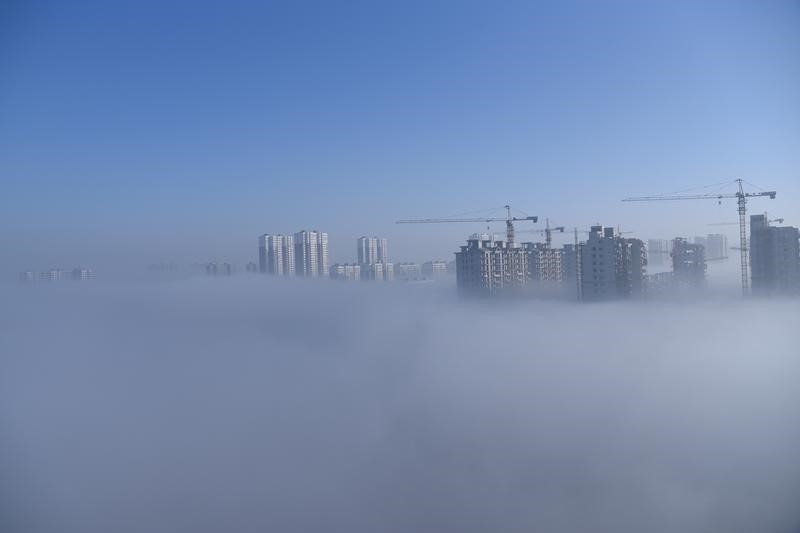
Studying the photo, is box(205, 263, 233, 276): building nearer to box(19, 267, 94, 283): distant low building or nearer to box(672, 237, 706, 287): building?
box(19, 267, 94, 283): distant low building

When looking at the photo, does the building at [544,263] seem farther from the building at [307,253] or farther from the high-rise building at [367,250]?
the building at [307,253]

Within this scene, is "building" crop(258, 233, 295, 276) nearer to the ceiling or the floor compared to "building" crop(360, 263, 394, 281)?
nearer to the ceiling

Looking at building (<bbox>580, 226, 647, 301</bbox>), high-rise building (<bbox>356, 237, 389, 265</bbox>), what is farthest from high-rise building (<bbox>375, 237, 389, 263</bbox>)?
building (<bbox>580, 226, 647, 301</bbox>)

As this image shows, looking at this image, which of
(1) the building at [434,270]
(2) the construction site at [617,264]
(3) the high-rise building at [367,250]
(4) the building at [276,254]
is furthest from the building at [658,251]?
(4) the building at [276,254]

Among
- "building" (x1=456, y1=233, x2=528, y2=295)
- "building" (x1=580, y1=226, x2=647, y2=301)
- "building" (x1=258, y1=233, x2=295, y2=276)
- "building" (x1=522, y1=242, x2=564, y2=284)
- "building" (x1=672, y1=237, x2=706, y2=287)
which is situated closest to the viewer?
"building" (x1=580, y1=226, x2=647, y2=301)

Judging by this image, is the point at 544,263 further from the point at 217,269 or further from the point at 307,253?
the point at 217,269

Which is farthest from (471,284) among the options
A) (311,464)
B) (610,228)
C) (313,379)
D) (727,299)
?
(311,464)

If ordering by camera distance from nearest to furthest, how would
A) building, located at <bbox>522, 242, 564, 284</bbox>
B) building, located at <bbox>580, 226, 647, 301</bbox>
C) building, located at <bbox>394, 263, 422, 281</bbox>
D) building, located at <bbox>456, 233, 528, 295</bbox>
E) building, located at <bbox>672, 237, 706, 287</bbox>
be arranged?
building, located at <bbox>580, 226, 647, 301</bbox> → building, located at <bbox>456, 233, 528, 295</bbox> → building, located at <bbox>672, 237, 706, 287</bbox> → building, located at <bbox>522, 242, 564, 284</bbox> → building, located at <bbox>394, 263, 422, 281</bbox>
